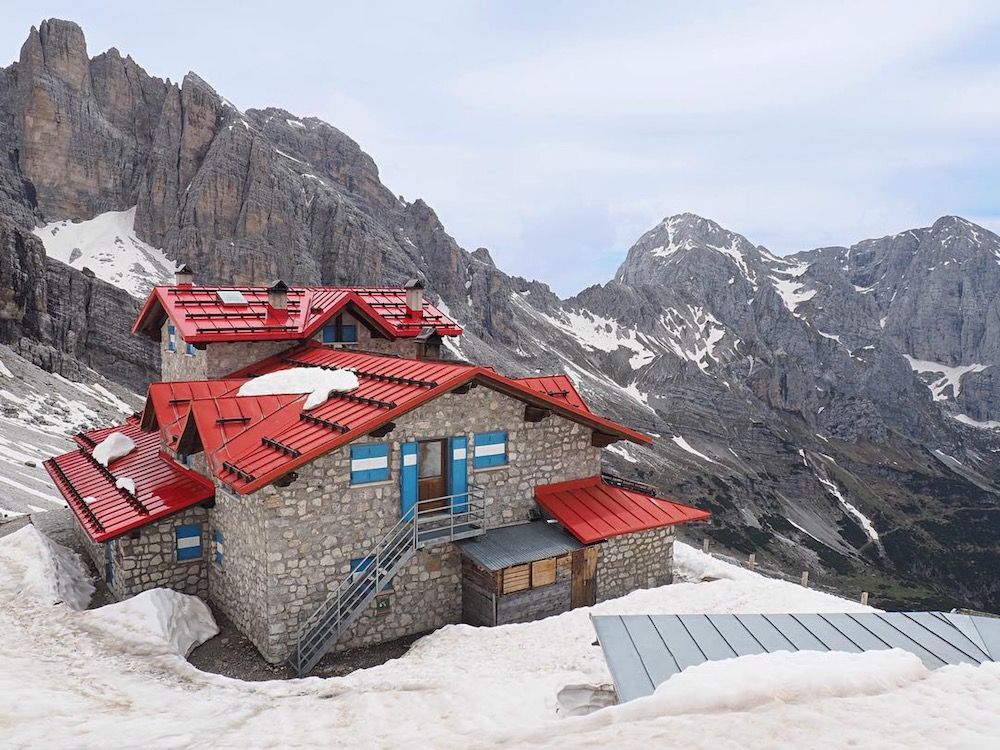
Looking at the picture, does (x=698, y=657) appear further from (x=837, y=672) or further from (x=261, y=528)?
(x=261, y=528)

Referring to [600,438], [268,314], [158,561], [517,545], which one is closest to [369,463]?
[517,545]

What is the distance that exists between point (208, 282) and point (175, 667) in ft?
352

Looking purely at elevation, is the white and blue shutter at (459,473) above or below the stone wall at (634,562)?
above

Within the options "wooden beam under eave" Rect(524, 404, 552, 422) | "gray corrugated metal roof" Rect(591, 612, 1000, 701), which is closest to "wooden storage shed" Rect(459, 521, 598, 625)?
"wooden beam under eave" Rect(524, 404, 552, 422)

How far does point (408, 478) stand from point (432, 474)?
851 mm

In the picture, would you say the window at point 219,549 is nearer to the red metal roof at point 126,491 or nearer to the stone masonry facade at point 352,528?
the stone masonry facade at point 352,528

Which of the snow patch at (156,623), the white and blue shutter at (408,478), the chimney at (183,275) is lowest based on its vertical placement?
the snow patch at (156,623)

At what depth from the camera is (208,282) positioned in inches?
4291

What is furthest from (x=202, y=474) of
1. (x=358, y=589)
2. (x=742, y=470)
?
(x=742, y=470)

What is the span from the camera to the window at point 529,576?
16641 mm

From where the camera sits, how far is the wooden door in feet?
54.9

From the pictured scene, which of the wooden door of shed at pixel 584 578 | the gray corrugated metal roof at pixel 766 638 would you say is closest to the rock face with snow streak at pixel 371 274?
the wooden door of shed at pixel 584 578

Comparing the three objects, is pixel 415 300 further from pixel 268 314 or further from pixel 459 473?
pixel 459 473

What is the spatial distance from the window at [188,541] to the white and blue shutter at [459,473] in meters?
6.67
